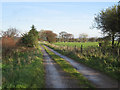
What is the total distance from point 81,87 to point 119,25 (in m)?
9.07

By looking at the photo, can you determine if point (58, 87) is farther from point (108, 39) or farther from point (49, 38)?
point (49, 38)

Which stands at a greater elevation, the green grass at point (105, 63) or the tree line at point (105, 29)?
the tree line at point (105, 29)

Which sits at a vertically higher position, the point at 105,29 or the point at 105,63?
the point at 105,29

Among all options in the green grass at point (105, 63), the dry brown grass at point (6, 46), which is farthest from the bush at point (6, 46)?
the green grass at point (105, 63)

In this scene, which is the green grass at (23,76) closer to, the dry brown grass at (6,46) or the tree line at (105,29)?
the dry brown grass at (6,46)

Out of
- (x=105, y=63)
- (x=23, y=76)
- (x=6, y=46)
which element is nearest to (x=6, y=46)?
(x=6, y=46)

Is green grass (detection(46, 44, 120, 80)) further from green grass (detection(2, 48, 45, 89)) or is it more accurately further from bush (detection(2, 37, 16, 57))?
bush (detection(2, 37, 16, 57))

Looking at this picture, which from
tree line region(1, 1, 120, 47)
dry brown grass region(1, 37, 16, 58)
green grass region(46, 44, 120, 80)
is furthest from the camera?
dry brown grass region(1, 37, 16, 58)

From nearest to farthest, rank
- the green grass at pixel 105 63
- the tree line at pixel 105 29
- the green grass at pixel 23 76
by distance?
the green grass at pixel 23 76
the green grass at pixel 105 63
the tree line at pixel 105 29

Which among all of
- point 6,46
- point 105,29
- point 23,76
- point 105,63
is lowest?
point 23,76

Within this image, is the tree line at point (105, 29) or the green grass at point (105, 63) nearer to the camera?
the green grass at point (105, 63)

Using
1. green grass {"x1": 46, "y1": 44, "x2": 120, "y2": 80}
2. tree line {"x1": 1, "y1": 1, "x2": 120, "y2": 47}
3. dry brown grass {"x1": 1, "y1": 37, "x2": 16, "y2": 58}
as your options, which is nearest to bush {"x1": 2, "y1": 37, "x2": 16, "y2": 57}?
dry brown grass {"x1": 1, "y1": 37, "x2": 16, "y2": 58}

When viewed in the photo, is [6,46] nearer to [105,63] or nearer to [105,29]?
[105,63]

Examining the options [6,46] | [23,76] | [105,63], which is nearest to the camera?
[23,76]
